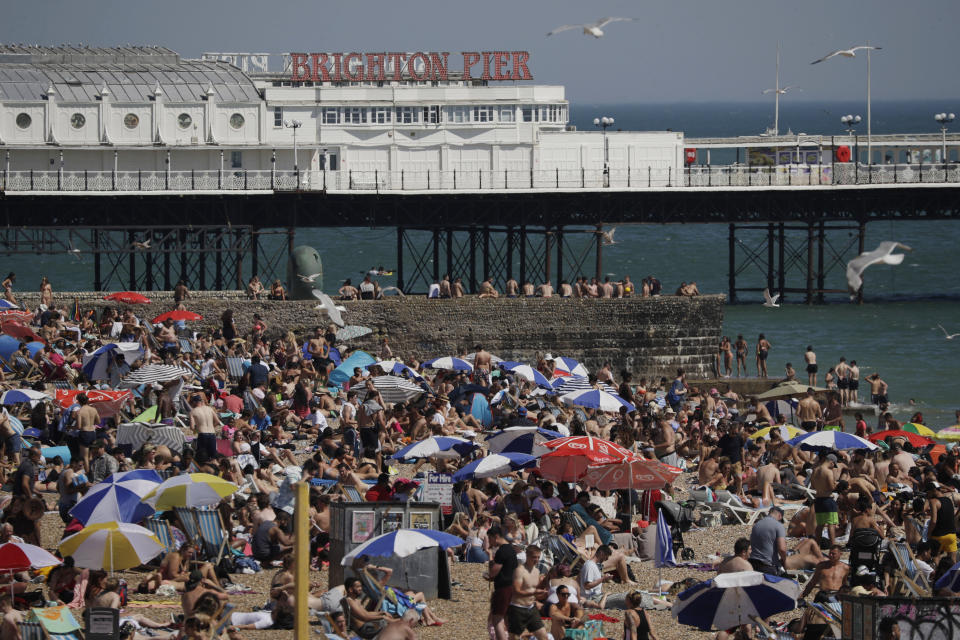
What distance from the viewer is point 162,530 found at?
14.6m

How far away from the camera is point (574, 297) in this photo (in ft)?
119

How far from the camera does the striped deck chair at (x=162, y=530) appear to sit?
14.6 meters

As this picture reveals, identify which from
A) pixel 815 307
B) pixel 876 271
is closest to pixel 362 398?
pixel 815 307

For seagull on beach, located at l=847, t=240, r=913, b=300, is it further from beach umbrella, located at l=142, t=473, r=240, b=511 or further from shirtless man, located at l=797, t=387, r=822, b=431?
shirtless man, located at l=797, t=387, r=822, b=431

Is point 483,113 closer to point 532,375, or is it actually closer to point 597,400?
point 532,375

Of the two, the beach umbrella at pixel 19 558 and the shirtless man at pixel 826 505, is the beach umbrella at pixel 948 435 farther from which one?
the beach umbrella at pixel 19 558

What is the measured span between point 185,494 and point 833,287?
199 feet

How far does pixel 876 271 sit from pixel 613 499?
63.5m

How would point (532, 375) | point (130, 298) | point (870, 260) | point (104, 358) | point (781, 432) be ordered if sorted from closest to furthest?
point (870, 260) < point (781, 432) < point (104, 358) < point (532, 375) < point (130, 298)

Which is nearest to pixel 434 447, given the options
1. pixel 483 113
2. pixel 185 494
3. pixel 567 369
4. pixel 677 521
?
pixel 677 521

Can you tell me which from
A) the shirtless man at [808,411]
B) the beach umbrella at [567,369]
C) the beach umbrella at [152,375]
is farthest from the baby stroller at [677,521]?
the beach umbrella at [567,369]

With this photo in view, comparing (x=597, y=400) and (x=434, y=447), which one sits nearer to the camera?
(x=434, y=447)

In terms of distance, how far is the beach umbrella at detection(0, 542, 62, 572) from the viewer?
12.8 metres

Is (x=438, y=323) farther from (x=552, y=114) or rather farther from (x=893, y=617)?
(x=893, y=617)
